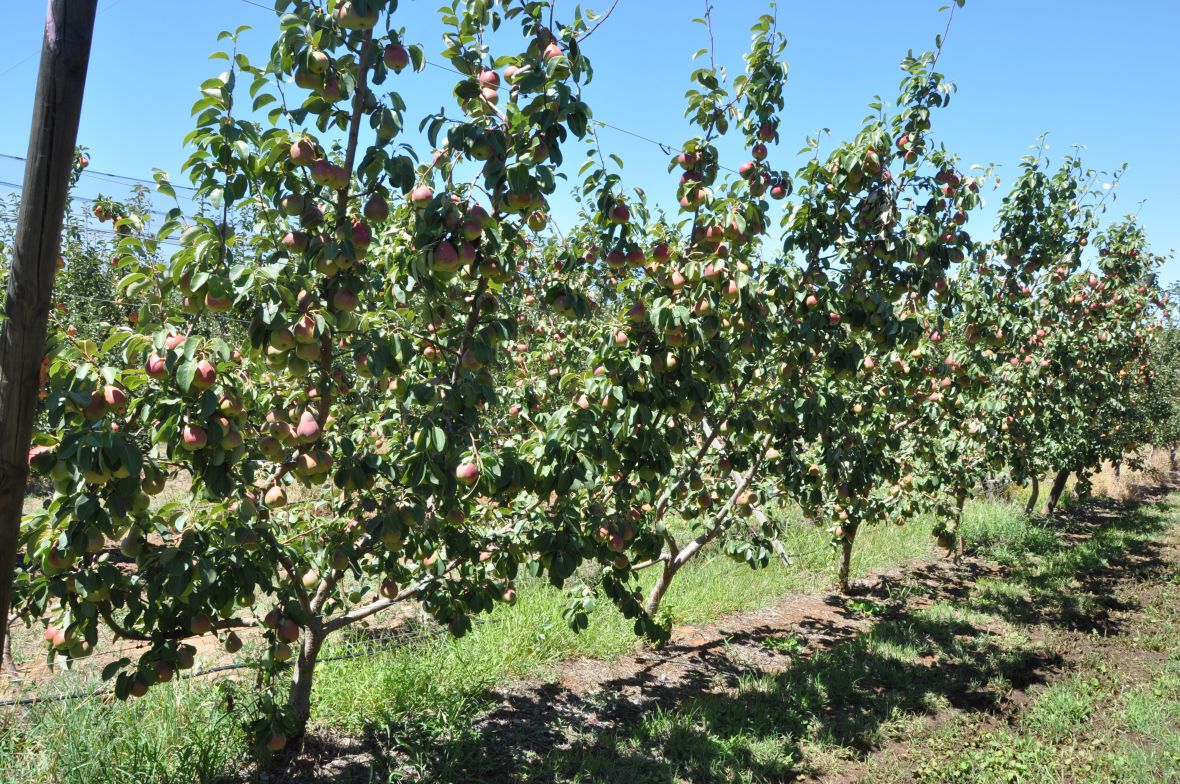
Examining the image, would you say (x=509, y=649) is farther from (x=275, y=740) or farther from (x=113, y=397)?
(x=113, y=397)

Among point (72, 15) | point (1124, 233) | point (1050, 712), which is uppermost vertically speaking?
point (1124, 233)

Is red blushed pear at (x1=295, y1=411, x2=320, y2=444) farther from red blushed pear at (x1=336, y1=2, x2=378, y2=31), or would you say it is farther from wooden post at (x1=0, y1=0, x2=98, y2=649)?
red blushed pear at (x1=336, y1=2, x2=378, y2=31)

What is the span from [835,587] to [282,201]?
649cm

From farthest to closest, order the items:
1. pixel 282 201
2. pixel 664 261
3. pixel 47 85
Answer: pixel 664 261, pixel 282 201, pixel 47 85

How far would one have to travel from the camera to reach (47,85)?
124cm

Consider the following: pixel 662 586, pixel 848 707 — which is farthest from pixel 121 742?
pixel 848 707

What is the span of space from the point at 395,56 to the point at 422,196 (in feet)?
1.45

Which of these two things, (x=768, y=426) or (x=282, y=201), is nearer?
(x=282, y=201)

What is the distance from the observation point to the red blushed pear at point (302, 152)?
215 centimetres

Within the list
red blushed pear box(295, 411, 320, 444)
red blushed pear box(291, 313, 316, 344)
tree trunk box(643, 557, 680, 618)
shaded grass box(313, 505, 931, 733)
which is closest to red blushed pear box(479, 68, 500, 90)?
red blushed pear box(291, 313, 316, 344)

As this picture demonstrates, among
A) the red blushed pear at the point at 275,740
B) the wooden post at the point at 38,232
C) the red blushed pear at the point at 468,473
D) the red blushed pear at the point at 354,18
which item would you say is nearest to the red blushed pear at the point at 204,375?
the wooden post at the point at 38,232

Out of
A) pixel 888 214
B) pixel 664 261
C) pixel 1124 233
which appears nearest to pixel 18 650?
pixel 664 261

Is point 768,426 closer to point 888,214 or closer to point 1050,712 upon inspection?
point 888,214

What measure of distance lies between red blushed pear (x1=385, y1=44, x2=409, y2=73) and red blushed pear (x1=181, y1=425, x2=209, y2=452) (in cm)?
127
